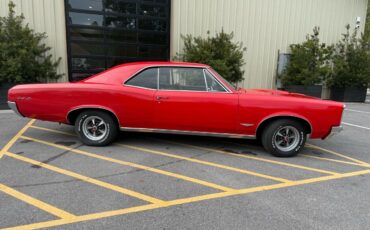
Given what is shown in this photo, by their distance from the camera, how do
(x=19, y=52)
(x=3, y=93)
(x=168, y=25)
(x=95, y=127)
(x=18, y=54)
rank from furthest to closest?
1. (x=168, y=25)
2. (x=3, y=93)
3. (x=18, y=54)
4. (x=19, y=52)
5. (x=95, y=127)

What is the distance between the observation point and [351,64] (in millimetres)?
12789

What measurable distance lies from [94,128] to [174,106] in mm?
1549

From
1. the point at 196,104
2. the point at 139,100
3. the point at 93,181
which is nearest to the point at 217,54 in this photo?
the point at 196,104

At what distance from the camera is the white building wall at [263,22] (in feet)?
37.0

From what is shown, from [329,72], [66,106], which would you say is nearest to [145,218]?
[66,106]

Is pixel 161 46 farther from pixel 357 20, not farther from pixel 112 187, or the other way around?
pixel 357 20

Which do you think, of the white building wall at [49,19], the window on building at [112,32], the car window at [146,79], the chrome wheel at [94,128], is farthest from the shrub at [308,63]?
the chrome wheel at [94,128]

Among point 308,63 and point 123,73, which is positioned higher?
point 308,63

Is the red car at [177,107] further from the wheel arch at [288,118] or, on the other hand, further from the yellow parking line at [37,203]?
the yellow parking line at [37,203]

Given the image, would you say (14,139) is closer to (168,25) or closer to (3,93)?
(3,93)

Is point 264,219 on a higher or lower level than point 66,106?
lower

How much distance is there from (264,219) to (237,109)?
2152mm

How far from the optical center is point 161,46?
11.1 m

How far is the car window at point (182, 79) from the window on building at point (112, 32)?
20.3ft
